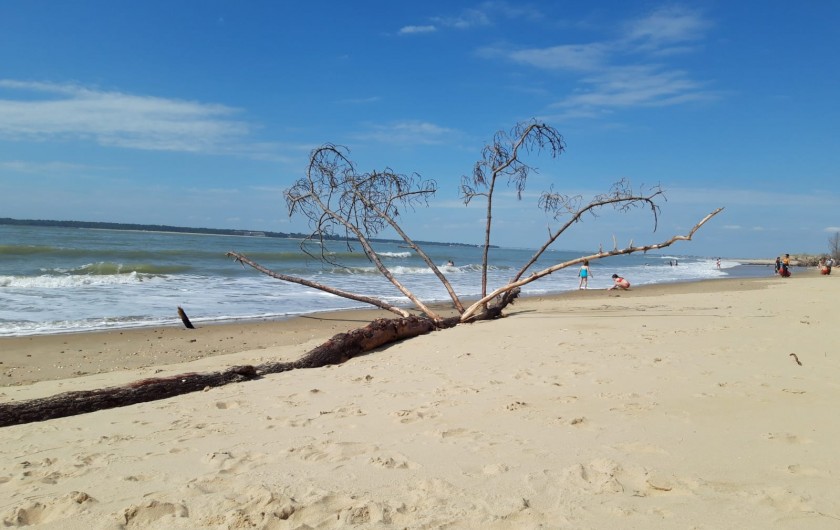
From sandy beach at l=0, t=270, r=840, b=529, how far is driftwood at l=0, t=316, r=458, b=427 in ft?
0.62

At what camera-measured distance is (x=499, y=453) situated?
3.30 m

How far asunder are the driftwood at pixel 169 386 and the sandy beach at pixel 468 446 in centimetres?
19

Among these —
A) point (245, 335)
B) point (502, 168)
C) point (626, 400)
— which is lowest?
point (245, 335)

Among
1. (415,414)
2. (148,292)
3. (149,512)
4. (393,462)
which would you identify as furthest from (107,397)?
(148,292)

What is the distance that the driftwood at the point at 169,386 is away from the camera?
444 cm

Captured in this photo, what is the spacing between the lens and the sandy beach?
2590 millimetres

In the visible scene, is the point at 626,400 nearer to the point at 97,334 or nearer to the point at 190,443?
the point at 190,443

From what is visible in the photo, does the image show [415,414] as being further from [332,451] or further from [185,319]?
[185,319]

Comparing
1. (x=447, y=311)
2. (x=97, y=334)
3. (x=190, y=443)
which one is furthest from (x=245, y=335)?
(x=190, y=443)

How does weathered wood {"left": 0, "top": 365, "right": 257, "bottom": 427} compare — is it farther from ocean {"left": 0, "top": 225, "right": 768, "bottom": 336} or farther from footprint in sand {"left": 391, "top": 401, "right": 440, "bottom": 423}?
ocean {"left": 0, "top": 225, "right": 768, "bottom": 336}

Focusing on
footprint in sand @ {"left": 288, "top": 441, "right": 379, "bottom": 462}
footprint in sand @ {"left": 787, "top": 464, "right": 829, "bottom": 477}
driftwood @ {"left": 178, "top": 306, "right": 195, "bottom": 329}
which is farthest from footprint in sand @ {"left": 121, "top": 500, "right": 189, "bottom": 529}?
driftwood @ {"left": 178, "top": 306, "right": 195, "bottom": 329}

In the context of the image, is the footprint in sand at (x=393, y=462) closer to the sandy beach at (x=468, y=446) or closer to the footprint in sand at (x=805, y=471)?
the sandy beach at (x=468, y=446)

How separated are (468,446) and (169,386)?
3.26m

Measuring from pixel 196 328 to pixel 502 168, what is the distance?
7.06m
